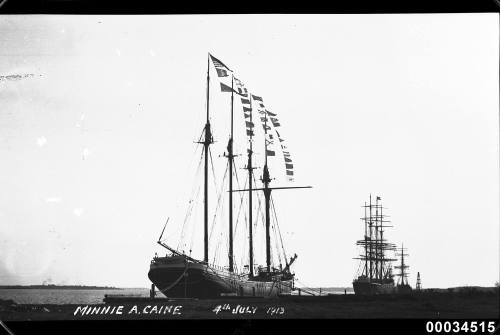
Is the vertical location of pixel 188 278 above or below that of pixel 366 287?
above

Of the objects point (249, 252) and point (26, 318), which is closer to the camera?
point (26, 318)

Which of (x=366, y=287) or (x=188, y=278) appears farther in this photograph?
(x=366, y=287)

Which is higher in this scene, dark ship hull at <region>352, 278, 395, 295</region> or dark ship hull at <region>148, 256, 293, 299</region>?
dark ship hull at <region>148, 256, 293, 299</region>

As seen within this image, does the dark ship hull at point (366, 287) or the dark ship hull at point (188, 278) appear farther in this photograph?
the dark ship hull at point (366, 287)

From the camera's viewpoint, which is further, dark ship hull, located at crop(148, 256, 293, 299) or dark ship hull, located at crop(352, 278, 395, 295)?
dark ship hull, located at crop(352, 278, 395, 295)

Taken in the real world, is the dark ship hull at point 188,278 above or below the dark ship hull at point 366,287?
above
